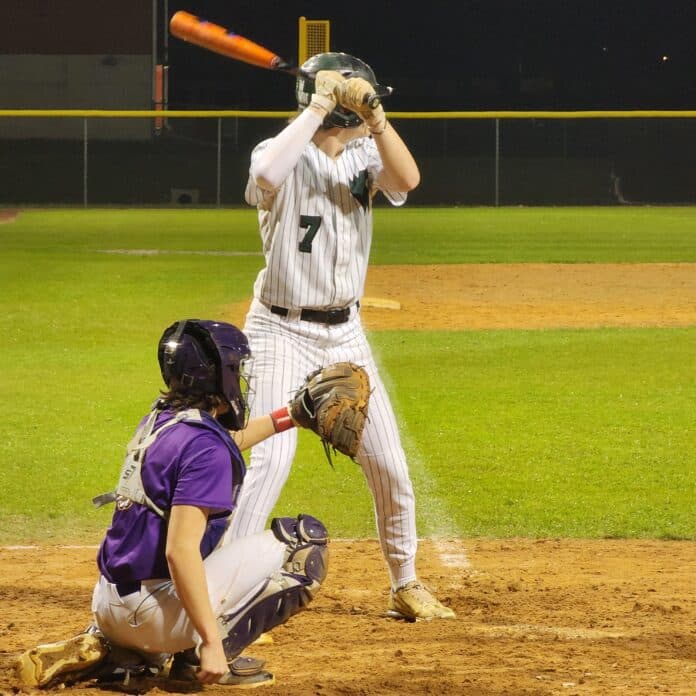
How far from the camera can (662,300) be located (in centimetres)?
1421

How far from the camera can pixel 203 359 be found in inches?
128

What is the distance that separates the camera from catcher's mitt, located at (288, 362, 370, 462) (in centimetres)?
353

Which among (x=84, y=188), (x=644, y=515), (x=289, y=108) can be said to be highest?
(x=289, y=108)

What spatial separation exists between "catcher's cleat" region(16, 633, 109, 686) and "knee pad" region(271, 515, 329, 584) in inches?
21.8

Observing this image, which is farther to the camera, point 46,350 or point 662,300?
point 662,300

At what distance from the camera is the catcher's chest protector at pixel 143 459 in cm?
319

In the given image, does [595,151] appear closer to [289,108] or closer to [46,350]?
[289,108]

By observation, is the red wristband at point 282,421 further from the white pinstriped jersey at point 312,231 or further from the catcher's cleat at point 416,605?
the catcher's cleat at point 416,605

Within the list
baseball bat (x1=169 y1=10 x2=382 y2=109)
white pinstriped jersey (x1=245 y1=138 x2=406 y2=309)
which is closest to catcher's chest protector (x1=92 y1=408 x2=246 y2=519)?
white pinstriped jersey (x1=245 y1=138 x2=406 y2=309)

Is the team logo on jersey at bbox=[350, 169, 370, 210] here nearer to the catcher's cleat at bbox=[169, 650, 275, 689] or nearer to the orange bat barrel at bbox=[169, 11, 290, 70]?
the orange bat barrel at bbox=[169, 11, 290, 70]

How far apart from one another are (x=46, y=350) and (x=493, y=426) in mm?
4610

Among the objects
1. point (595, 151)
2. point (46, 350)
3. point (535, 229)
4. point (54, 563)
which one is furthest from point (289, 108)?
point (54, 563)

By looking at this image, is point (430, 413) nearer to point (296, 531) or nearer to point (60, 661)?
point (296, 531)

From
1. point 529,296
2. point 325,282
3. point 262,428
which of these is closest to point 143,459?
point 262,428
